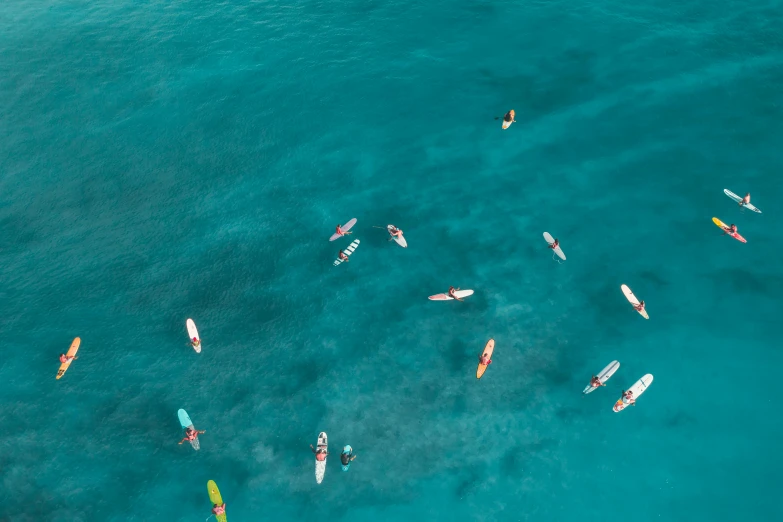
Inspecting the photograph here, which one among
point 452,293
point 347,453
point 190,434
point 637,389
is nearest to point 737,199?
point 637,389

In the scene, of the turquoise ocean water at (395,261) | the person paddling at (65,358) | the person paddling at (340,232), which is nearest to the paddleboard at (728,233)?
the turquoise ocean water at (395,261)

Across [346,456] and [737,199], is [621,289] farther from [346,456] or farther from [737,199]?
[346,456]

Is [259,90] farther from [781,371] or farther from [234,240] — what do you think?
[781,371]

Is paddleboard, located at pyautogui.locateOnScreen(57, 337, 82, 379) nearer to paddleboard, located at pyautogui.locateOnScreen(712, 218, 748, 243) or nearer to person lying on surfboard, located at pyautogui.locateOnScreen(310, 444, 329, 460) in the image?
person lying on surfboard, located at pyautogui.locateOnScreen(310, 444, 329, 460)

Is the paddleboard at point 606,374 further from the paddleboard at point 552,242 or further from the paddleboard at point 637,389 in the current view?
the paddleboard at point 552,242

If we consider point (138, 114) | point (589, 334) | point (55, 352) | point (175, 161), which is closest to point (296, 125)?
point (175, 161)

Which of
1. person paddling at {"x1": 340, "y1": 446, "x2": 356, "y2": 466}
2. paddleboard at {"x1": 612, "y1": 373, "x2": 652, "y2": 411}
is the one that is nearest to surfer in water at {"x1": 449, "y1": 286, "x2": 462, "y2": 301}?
paddleboard at {"x1": 612, "y1": 373, "x2": 652, "y2": 411}
